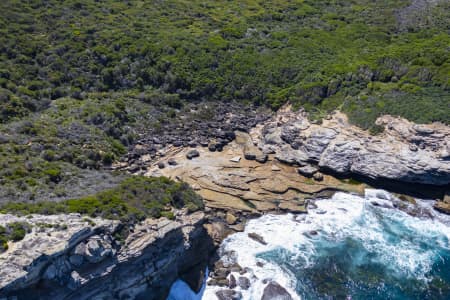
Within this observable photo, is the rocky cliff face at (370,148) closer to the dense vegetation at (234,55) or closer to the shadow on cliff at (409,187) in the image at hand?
the shadow on cliff at (409,187)

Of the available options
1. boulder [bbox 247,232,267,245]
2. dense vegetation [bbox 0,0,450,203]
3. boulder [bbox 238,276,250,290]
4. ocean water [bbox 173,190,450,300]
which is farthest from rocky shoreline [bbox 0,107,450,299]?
dense vegetation [bbox 0,0,450,203]

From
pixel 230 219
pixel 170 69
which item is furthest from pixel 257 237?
pixel 170 69

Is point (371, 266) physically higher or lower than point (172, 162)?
lower

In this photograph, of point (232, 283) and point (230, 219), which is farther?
point (230, 219)

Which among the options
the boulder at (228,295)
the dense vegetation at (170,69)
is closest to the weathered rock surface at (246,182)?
the dense vegetation at (170,69)

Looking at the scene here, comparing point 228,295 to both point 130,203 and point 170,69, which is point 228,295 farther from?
point 170,69
